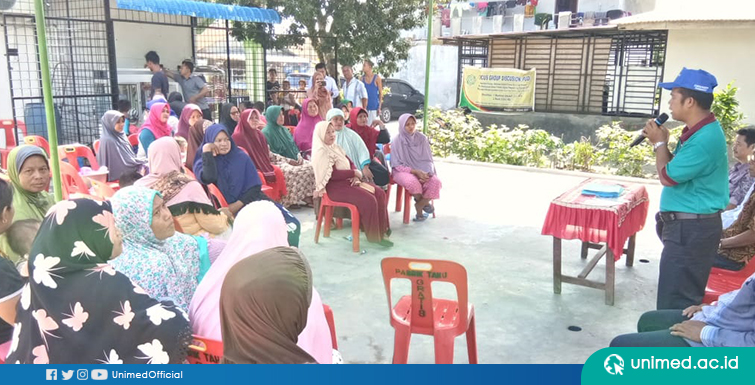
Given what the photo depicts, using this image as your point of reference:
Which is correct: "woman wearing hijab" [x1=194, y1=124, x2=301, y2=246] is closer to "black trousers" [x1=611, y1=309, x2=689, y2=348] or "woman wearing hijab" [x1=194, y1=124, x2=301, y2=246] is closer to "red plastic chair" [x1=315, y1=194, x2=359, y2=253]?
"red plastic chair" [x1=315, y1=194, x2=359, y2=253]

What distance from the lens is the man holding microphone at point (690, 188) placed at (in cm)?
277

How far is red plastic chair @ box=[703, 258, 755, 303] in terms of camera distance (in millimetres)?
3139

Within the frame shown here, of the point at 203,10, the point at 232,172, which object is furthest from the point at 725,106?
the point at 203,10

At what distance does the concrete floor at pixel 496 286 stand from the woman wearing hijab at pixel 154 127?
1.59m

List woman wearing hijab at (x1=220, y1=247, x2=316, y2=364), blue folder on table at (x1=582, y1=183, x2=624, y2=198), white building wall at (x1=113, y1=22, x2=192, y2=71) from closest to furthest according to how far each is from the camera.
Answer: woman wearing hijab at (x1=220, y1=247, x2=316, y2=364)
blue folder on table at (x1=582, y1=183, x2=624, y2=198)
white building wall at (x1=113, y1=22, x2=192, y2=71)

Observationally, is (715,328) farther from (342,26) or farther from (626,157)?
(342,26)

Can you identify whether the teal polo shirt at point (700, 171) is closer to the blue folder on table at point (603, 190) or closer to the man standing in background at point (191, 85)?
the blue folder on table at point (603, 190)

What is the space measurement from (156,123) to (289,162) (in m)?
1.40

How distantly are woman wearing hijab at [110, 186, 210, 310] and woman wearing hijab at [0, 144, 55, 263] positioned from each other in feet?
4.15

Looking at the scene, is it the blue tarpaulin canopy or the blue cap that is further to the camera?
the blue tarpaulin canopy

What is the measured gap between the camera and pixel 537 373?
200cm

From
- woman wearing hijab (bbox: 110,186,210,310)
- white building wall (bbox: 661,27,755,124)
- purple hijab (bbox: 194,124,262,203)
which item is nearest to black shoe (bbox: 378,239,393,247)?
purple hijab (bbox: 194,124,262,203)

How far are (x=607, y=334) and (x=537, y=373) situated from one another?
159 cm

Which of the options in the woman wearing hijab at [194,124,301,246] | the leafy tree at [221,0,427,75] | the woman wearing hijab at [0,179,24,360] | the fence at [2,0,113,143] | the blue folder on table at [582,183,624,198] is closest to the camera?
the woman wearing hijab at [0,179,24,360]
